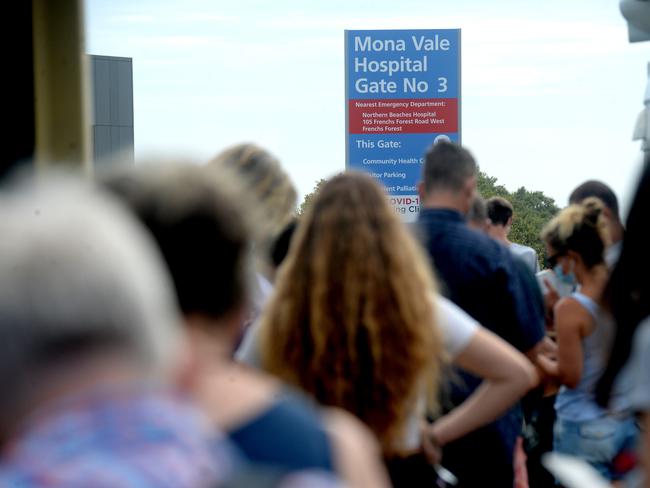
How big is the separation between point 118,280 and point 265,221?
63 cm

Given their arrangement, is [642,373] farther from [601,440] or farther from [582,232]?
[582,232]

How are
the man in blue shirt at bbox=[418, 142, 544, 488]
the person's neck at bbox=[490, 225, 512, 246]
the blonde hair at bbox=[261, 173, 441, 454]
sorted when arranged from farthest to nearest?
the person's neck at bbox=[490, 225, 512, 246] → the man in blue shirt at bbox=[418, 142, 544, 488] → the blonde hair at bbox=[261, 173, 441, 454]

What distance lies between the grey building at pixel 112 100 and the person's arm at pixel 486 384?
27399mm

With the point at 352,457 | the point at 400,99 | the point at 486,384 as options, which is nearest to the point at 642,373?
the point at 352,457

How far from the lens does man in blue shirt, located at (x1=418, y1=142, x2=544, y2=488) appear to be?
3914 millimetres

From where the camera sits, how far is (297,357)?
9.46 ft

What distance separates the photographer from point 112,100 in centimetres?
3114

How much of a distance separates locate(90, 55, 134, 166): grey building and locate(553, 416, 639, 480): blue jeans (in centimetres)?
2656

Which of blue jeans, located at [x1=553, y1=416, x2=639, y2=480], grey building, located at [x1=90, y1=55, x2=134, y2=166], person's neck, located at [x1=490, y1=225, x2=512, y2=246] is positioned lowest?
blue jeans, located at [x1=553, y1=416, x2=639, y2=480]

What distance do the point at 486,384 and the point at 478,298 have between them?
73 centimetres

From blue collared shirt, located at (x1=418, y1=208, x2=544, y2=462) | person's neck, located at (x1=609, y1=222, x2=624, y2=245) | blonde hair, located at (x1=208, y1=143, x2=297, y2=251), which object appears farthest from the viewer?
person's neck, located at (x1=609, y1=222, x2=624, y2=245)

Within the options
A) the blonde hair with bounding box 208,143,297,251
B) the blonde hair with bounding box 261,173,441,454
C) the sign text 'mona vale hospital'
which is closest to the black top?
the blonde hair with bounding box 261,173,441,454

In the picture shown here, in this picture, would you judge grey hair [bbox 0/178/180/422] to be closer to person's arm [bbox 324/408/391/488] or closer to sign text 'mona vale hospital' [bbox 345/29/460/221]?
person's arm [bbox 324/408/391/488]

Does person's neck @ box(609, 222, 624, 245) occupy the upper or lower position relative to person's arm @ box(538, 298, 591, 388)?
upper
